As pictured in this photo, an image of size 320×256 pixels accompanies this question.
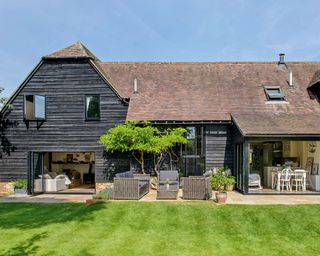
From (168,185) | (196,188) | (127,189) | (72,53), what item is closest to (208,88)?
(168,185)

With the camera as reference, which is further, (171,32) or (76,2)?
(171,32)

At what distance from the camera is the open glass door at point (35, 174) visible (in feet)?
55.0

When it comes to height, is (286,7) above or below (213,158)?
above

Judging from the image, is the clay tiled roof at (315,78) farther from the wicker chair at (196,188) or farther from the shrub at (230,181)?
the wicker chair at (196,188)

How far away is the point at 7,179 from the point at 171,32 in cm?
1276

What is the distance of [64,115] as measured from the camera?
55.4ft

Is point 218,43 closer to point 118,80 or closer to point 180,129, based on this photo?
point 118,80

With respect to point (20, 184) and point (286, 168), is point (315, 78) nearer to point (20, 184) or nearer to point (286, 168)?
point (286, 168)

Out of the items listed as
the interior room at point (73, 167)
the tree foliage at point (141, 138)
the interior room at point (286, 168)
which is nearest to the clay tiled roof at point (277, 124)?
the interior room at point (286, 168)

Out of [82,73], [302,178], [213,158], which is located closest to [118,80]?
[82,73]

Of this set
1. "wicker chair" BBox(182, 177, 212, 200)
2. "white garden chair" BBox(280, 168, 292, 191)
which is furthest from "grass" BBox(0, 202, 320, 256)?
"white garden chair" BBox(280, 168, 292, 191)

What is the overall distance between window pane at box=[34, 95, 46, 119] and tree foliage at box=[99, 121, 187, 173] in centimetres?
336

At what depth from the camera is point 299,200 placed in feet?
41.6

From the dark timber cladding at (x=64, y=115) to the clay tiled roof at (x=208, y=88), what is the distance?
126 cm
